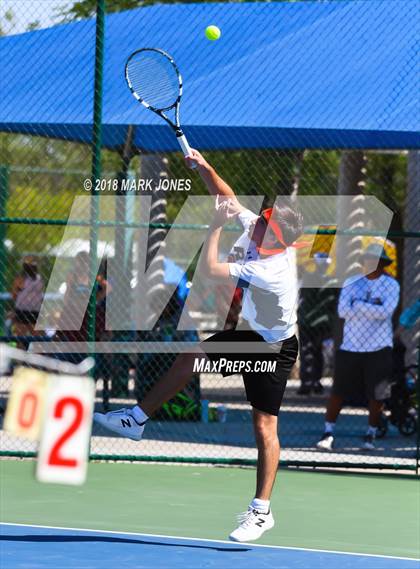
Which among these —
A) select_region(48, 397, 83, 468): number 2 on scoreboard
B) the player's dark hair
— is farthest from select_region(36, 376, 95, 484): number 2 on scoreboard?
the player's dark hair

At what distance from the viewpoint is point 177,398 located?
12.3 meters

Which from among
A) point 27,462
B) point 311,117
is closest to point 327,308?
point 311,117

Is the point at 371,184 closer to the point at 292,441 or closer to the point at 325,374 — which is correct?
the point at 325,374

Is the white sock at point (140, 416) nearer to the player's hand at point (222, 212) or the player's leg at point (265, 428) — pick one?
the player's leg at point (265, 428)

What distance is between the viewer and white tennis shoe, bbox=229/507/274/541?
6.79m

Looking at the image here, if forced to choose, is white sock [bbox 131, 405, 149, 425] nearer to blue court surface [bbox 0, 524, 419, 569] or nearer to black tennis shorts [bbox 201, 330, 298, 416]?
black tennis shorts [bbox 201, 330, 298, 416]

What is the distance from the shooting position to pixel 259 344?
7070 mm

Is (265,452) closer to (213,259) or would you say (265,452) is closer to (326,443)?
(213,259)

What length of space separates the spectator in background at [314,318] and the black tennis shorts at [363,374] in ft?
14.7

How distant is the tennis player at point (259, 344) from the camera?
6.82 metres

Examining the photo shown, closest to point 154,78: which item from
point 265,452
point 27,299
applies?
point 265,452

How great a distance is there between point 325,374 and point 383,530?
11.1 metres

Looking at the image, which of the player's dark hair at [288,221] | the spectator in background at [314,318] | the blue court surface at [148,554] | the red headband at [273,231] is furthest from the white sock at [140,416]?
the spectator in background at [314,318]

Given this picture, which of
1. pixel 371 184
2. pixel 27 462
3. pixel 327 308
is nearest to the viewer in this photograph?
pixel 27 462
